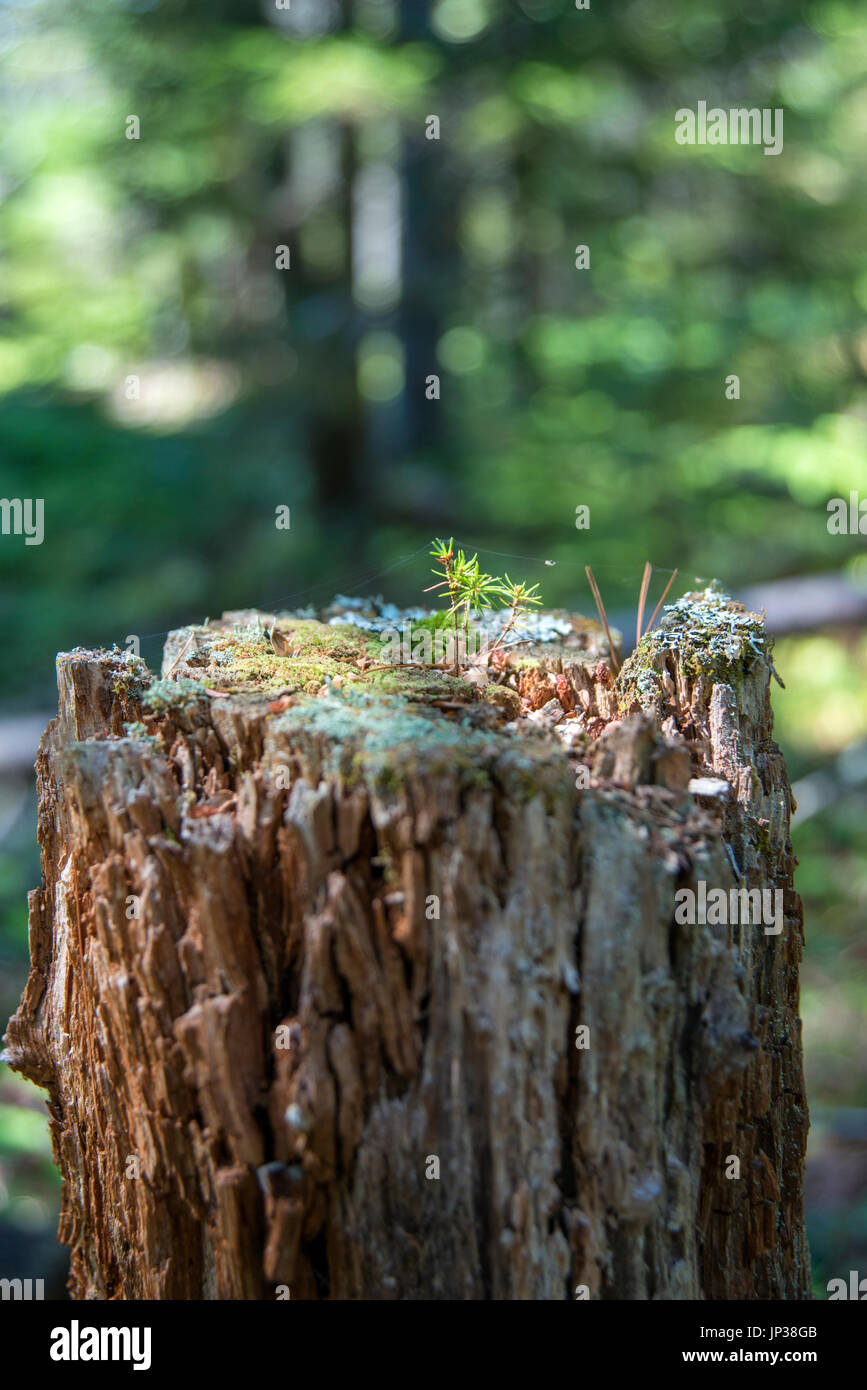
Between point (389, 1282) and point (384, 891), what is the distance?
0.76m

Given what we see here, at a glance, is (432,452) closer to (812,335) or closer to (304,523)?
(304,523)

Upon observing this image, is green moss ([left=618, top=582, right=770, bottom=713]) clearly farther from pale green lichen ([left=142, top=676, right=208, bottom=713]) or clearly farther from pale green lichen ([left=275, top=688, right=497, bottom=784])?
pale green lichen ([left=142, top=676, right=208, bottom=713])

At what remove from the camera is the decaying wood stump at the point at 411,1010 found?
5.74 ft

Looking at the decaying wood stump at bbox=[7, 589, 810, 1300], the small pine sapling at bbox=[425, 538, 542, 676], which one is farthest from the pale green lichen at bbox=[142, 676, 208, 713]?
the small pine sapling at bbox=[425, 538, 542, 676]

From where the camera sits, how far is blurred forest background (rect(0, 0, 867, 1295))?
791 cm

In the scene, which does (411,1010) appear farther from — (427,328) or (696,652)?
(427,328)

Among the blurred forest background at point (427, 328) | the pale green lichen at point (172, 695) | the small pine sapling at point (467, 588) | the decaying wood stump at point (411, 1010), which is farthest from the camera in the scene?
the blurred forest background at point (427, 328)

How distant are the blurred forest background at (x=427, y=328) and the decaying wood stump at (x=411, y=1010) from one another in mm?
4724

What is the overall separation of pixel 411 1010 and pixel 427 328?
32.4 feet

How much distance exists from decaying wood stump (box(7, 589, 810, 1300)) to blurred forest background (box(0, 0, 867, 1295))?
472 cm

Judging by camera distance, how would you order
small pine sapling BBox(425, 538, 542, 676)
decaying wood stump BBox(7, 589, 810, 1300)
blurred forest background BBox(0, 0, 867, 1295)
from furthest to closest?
blurred forest background BBox(0, 0, 867, 1295) → small pine sapling BBox(425, 538, 542, 676) → decaying wood stump BBox(7, 589, 810, 1300)

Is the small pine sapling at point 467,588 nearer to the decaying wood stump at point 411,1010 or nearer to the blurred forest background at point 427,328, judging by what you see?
the decaying wood stump at point 411,1010

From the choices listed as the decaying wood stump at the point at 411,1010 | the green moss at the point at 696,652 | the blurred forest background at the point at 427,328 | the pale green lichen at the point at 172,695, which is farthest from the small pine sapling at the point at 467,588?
the blurred forest background at the point at 427,328

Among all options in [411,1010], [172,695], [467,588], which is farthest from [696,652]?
[172,695]
